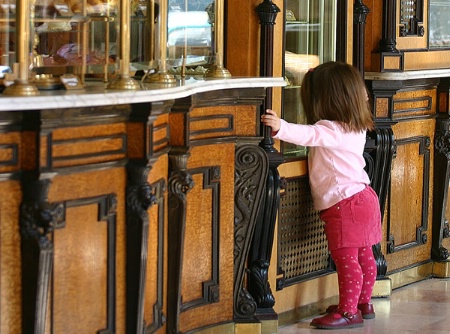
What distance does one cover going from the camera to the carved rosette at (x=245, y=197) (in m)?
4.93

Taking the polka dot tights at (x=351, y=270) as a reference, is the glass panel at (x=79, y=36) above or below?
above

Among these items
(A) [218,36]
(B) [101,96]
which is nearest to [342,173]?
(A) [218,36]

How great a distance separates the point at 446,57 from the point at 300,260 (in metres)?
1.67

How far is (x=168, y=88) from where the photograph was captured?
158 inches

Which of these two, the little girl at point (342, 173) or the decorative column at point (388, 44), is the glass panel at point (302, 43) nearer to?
the little girl at point (342, 173)

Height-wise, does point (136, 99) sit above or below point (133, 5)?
below

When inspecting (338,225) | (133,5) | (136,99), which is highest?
(133,5)

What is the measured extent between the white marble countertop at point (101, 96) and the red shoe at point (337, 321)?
139 centimetres

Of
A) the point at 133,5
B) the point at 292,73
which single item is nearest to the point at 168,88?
the point at 133,5

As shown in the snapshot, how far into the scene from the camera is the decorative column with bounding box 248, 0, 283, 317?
16.5 ft

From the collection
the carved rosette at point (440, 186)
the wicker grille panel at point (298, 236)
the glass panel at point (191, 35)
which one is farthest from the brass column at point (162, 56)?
the carved rosette at point (440, 186)

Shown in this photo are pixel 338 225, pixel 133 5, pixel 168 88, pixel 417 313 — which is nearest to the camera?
pixel 168 88

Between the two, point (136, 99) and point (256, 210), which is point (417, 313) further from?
point (136, 99)

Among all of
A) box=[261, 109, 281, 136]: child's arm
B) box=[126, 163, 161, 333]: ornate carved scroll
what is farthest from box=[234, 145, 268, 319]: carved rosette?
box=[126, 163, 161, 333]: ornate carved scroll
